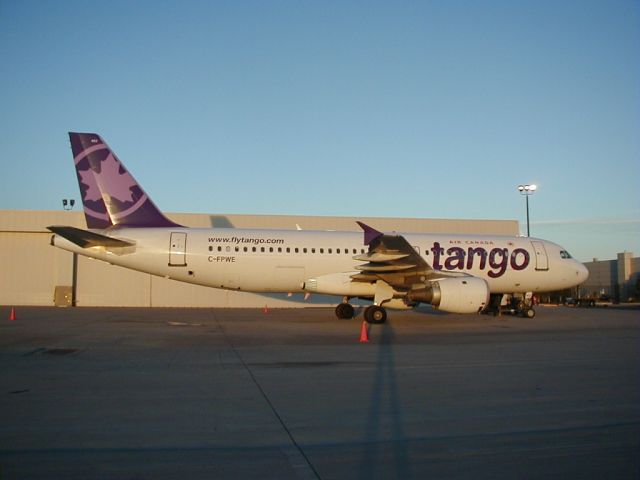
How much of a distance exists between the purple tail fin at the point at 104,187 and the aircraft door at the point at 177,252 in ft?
4.27

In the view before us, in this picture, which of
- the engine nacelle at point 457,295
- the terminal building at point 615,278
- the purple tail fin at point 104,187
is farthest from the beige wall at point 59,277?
the terminal building at point 615,278

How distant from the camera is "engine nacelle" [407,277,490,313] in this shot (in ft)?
52.9

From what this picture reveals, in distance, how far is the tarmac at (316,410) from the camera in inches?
175

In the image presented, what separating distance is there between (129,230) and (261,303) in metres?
14.1

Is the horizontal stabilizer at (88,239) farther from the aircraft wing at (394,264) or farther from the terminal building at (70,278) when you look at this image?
the terminal building at (70,278)

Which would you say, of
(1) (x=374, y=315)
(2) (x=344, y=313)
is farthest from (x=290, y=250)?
(1) (x=374, y=315)

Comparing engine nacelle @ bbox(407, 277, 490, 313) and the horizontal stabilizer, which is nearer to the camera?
engine nacelle @ bbox(407, 277, 490, 313)

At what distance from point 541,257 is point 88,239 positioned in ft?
51.7

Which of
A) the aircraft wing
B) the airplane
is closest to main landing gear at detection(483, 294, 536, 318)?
the airplane

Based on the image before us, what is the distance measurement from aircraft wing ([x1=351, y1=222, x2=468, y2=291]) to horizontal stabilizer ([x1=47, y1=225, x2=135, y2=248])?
24.7 feet

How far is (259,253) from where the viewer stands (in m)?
19.2

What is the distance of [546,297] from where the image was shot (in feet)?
149

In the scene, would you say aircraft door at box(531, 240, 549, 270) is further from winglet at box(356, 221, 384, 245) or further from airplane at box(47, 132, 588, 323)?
winglet at box(356, 221, 384, 245)

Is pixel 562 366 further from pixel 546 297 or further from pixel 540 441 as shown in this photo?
pixel 546 297
